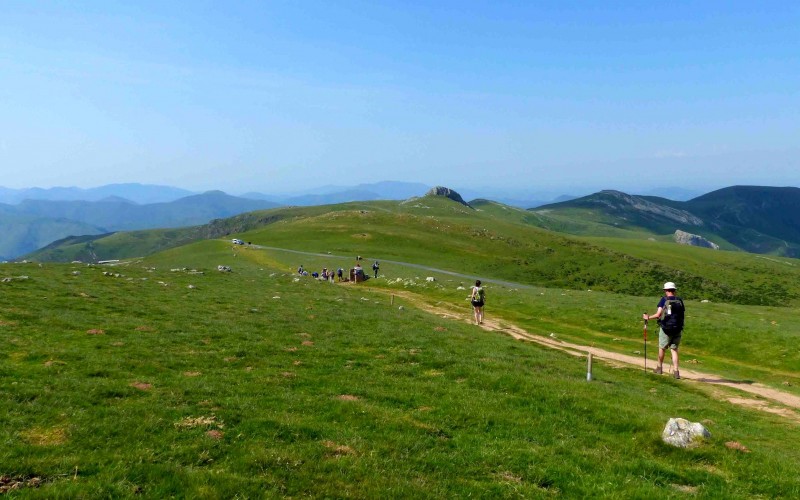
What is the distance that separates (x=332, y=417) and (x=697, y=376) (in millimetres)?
23259

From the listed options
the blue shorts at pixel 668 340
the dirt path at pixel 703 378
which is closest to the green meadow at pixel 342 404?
the dirt path at pixel 703 378

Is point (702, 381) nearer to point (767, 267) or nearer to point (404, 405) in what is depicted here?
point (404, 405)

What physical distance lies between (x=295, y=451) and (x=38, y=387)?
9470 mm

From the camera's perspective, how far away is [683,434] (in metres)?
14.1

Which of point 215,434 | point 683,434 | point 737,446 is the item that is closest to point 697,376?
point 737,446

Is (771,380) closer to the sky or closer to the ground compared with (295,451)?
closer to the ground

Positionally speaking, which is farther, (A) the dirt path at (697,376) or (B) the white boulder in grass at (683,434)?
(A) the dirt path at (697,376)

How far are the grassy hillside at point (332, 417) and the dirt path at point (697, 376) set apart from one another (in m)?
1.70

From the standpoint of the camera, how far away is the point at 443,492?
10266 millimetres

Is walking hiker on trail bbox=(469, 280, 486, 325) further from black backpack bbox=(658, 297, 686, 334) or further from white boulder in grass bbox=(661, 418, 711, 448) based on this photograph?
white boulder in grass bbox=(661, 418, 711, 448)

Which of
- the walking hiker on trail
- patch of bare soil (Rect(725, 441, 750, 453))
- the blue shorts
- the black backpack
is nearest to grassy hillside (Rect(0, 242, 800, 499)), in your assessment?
patch of bare soil (Rect(725, 441, 750, 453))

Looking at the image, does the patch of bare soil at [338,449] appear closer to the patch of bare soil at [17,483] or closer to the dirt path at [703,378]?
the patch of bare soil at [17,483]

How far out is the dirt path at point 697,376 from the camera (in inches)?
852

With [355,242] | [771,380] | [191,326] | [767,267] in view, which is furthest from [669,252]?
[191,326]
